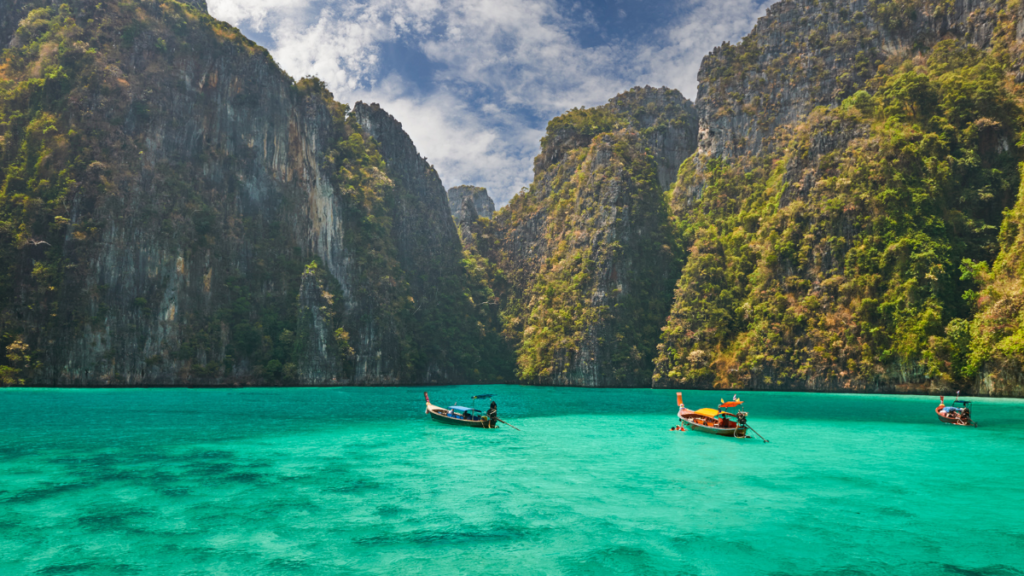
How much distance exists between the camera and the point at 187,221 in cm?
9562

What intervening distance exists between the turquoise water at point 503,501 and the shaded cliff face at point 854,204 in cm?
4269

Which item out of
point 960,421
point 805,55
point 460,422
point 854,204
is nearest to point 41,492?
point 460,422

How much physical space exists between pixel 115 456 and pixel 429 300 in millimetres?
112555

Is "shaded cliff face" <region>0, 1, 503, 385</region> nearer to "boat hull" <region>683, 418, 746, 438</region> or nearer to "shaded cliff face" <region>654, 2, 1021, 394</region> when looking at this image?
"shaded cliff face" <region>654, 2, 1021, 394</region>

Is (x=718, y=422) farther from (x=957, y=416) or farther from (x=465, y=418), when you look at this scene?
(x=957, y=416)

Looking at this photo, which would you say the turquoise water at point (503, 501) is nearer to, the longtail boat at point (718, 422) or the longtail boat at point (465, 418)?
the longtail boat at point (718, 422)

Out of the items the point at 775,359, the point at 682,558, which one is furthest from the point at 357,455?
the point at 775,359

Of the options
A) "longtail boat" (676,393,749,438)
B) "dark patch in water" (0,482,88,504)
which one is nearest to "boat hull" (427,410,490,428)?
"longtail boat" (676,393,749,438)

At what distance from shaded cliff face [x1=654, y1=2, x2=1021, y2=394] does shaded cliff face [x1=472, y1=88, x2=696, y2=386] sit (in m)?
10.1

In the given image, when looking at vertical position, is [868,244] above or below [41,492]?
above

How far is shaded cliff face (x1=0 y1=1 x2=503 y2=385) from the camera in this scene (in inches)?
3194

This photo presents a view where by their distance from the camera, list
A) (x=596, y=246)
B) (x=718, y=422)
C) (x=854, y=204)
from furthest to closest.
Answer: (x=596, y=246)
(x=854, y=204)
(x=718, y=422)

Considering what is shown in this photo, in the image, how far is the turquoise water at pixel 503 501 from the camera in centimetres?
1304

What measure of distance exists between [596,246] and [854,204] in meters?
50.3
